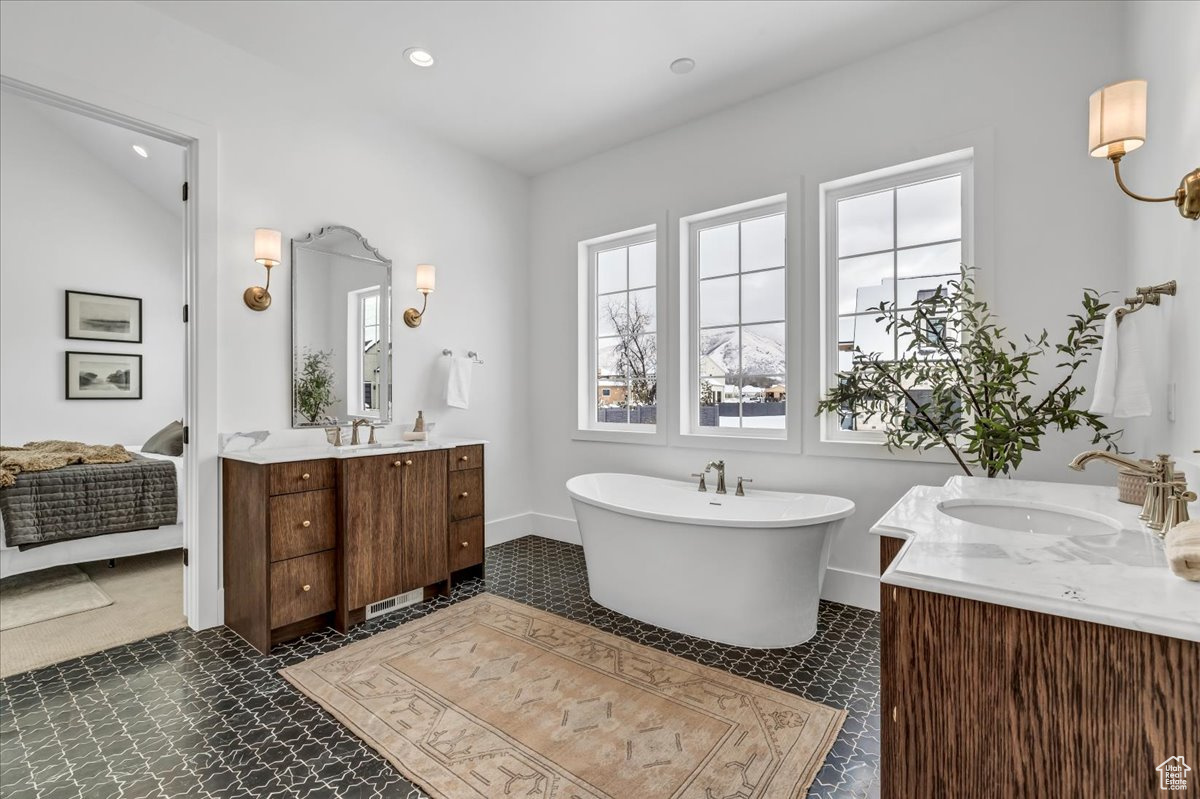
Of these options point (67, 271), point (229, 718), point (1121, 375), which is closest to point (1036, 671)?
point (1121, 375)

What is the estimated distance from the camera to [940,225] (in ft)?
8.89

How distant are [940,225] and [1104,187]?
61 centimetres

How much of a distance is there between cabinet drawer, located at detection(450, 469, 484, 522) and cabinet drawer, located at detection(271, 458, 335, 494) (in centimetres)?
71

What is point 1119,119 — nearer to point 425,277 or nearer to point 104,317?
point 425,277

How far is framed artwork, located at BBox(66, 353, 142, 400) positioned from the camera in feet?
15.8

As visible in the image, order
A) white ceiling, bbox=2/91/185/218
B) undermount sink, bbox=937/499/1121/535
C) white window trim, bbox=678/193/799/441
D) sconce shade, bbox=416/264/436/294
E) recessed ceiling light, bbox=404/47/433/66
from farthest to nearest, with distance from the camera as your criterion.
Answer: white ceiling, bbox=2/91/185/218, sconce shade, bbox=416/264/436/294, white window trim, bbox=678/193/799/441, recessed ceiling light, bbox=404/47/433/66, undermount sink, bbox=937/499/1121/535

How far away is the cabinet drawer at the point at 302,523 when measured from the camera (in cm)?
240

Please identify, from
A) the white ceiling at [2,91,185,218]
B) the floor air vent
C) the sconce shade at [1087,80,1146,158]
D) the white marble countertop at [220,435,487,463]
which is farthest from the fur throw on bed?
the sconce shade at [1087,80,1146,158]

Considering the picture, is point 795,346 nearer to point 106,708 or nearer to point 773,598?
point 773,598

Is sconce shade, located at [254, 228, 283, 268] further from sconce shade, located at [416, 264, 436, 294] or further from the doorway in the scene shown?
sconce shade, located at [416, 264, 436, 294]

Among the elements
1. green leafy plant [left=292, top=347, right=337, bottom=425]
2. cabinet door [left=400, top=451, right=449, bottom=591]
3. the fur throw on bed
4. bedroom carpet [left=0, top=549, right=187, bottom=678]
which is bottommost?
bedroom carpet [left=0, top=549, right=187, bottom=678]

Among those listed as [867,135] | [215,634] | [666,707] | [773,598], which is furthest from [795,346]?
[215,634]

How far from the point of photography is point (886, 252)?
2.85m

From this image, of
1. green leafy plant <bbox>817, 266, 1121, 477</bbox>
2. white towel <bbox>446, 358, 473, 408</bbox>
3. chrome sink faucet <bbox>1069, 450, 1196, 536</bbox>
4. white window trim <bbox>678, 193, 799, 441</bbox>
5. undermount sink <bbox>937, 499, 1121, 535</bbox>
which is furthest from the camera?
white towel <bbox>446, 358, 473, 408</bbox>
